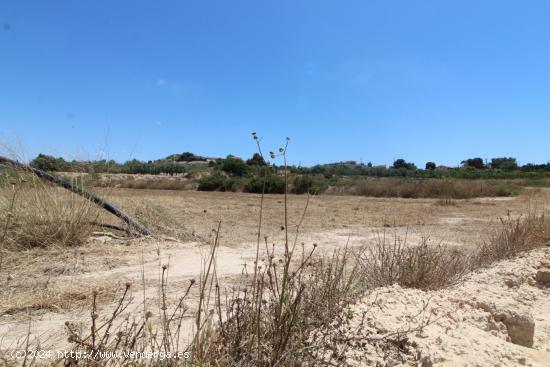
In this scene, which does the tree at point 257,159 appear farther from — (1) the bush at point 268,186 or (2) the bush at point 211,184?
(2) the bush at point 211,184

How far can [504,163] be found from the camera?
6406 cm

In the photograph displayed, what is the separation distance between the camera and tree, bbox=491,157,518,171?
2425 inches

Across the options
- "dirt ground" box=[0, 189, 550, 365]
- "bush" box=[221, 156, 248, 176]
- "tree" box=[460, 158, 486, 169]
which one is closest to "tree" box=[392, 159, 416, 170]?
"tree" box=[460, 158, 486, 169]

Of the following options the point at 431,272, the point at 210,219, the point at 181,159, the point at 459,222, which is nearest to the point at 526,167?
the point at 181,159

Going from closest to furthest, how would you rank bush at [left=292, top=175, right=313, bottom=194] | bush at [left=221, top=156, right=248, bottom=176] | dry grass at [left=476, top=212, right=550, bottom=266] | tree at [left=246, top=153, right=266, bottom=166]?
→ tree at [left=246, top=153, right=266, bottom=166] → dry grass at [left=476, top=212, right=550, bottom=266] → bush at [left=292, top=175, right=313, bottom=194] → bush at [left=221, top=156, right=248, bottom=176]

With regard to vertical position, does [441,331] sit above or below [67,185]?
below

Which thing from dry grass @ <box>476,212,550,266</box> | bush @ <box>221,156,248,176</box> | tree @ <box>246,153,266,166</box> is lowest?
dry grass @ <box>476,212,550,266</box>

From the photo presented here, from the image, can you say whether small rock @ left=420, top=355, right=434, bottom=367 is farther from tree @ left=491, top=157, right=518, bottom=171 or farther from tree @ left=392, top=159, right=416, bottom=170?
tree @ left=491, top=157, right=518, bottom=171

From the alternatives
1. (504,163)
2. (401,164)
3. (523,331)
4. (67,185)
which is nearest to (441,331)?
(523,331)

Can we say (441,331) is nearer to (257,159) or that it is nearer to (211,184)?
(257,159)

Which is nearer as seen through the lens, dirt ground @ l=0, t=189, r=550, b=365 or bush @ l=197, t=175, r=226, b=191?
dirt ground @ l=0, t=189, r=550, b=365

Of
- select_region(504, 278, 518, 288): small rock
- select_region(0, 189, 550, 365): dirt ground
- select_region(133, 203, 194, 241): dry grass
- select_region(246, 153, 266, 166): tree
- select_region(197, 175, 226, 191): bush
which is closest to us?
select_region(246, 153, 266, 166): tree

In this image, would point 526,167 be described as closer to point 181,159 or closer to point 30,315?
point 181,159

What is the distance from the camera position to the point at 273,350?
241 centimetres
